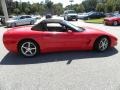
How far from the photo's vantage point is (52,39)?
788 cm

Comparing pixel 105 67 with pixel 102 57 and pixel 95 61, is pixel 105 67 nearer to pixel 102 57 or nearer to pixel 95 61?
pixel 95 61

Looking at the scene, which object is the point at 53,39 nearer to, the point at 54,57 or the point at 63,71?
the point at 54,57

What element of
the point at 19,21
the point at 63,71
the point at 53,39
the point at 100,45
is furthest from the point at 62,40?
the point at 19,21

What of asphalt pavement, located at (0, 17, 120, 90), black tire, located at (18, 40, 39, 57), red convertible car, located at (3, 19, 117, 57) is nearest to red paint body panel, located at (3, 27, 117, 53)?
red convertible car, located at (3, 19, 117, 57)

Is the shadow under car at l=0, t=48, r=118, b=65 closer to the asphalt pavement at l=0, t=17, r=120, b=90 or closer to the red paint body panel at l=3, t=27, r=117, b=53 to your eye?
the asphalt pavement at l=0, t=17, r=120, b=90

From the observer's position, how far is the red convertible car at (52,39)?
782 cm

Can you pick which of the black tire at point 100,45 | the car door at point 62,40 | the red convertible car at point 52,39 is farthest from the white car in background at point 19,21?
the black tire at point 100,45

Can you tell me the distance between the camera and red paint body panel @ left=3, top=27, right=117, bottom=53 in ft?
25.6

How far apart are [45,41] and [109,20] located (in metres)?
16.2

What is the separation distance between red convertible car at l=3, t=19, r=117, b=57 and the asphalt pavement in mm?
254

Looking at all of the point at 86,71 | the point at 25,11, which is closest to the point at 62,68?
the point at 86,71

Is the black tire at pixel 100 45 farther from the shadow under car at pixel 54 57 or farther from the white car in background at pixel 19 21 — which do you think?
the white car in background at pixel 19 21

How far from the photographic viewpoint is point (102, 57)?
7547mm

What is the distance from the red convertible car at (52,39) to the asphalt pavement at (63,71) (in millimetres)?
254
